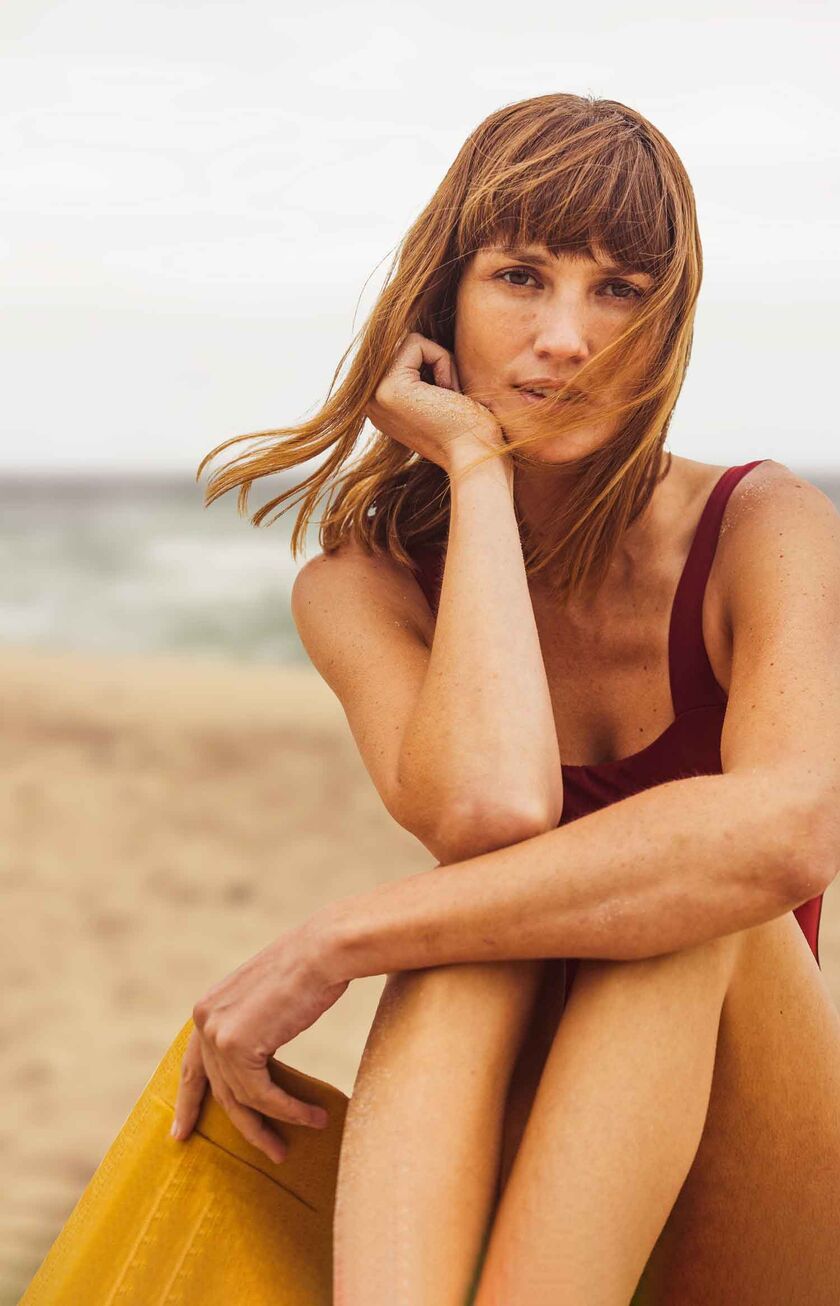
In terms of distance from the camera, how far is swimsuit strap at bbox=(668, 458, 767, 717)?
2.06m

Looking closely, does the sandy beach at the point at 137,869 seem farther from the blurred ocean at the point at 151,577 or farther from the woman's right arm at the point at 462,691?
the blurred ocean at the point at 151,577

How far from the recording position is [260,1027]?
1.63 meters

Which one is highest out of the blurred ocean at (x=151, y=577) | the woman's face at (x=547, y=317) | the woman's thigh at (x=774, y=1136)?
the woman's face at (x=547, y=317)

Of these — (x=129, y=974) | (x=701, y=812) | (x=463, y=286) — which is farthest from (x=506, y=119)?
(x=129, y=974)

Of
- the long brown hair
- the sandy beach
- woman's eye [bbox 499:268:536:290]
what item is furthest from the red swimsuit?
the sandy beach

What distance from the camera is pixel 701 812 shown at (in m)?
1.55

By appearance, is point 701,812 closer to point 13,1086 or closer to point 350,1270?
point 350,1270

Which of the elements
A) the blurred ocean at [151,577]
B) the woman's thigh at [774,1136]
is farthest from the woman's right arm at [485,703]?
the blurred ocean at [151,577]

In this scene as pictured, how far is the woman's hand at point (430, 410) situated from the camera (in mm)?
2020

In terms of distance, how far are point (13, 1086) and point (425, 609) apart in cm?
241

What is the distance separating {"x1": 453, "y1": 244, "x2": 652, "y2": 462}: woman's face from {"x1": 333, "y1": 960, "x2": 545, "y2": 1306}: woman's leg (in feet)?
2.52

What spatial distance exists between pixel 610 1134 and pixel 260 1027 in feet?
1.30

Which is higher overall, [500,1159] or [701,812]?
[701,812]

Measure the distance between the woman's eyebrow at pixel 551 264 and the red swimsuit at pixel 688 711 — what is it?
0.32 m
